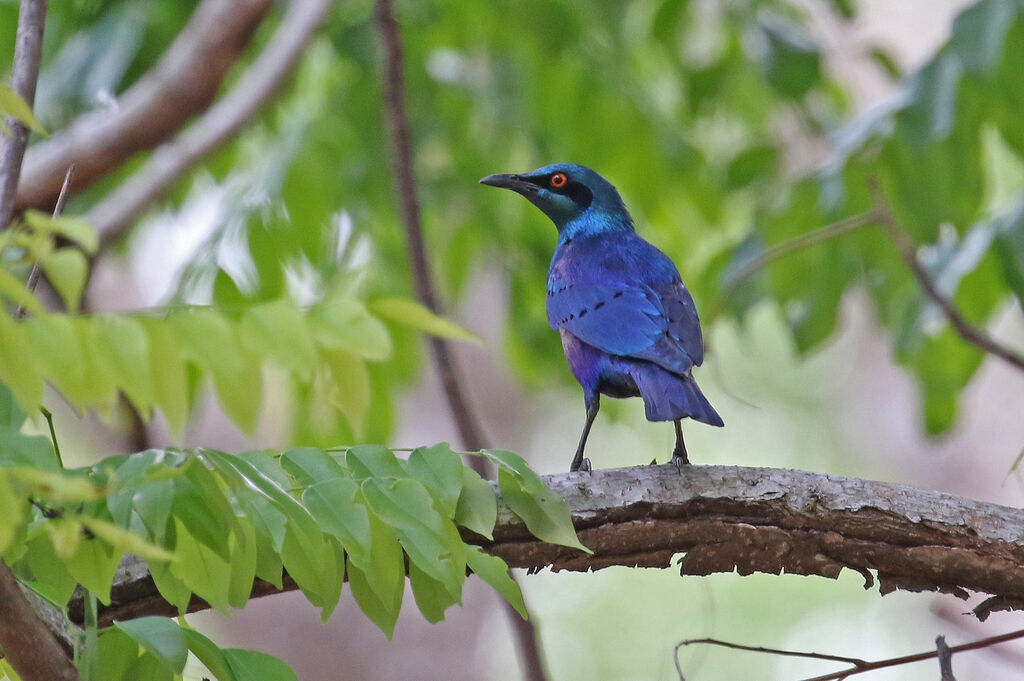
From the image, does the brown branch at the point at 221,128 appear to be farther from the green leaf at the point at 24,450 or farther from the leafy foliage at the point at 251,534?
the green leaf at the point at 24,450

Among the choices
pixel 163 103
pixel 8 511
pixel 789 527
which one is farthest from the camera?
pixel 163 103

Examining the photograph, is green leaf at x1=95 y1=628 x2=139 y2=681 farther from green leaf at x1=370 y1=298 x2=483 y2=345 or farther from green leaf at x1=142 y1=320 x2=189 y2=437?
green leaf at x1=370 y1=298 x2=483 y2=345

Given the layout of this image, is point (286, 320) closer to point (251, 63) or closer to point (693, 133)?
point (693, 133)

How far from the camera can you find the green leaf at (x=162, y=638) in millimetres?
2049

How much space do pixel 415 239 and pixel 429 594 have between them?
2.78m

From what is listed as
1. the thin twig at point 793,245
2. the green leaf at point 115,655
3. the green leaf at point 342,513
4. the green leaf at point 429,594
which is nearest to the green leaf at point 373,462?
the green leaf at point 342,513

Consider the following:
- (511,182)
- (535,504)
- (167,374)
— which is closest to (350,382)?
(167,374)

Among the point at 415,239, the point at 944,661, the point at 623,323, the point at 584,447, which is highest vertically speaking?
the point at 415,239

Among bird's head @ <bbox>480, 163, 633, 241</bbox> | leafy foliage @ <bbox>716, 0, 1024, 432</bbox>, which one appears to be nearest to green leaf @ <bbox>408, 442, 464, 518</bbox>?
bird's head @ <bbox>480, 163, 633, 241</bbox>

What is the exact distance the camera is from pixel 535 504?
8.84 feet

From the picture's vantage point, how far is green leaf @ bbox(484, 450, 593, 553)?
262cm

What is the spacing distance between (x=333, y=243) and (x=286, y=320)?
4.42 meters

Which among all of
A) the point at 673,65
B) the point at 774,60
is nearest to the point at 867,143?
the point at 774,60

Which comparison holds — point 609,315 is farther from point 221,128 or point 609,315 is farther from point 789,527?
point 221,128
